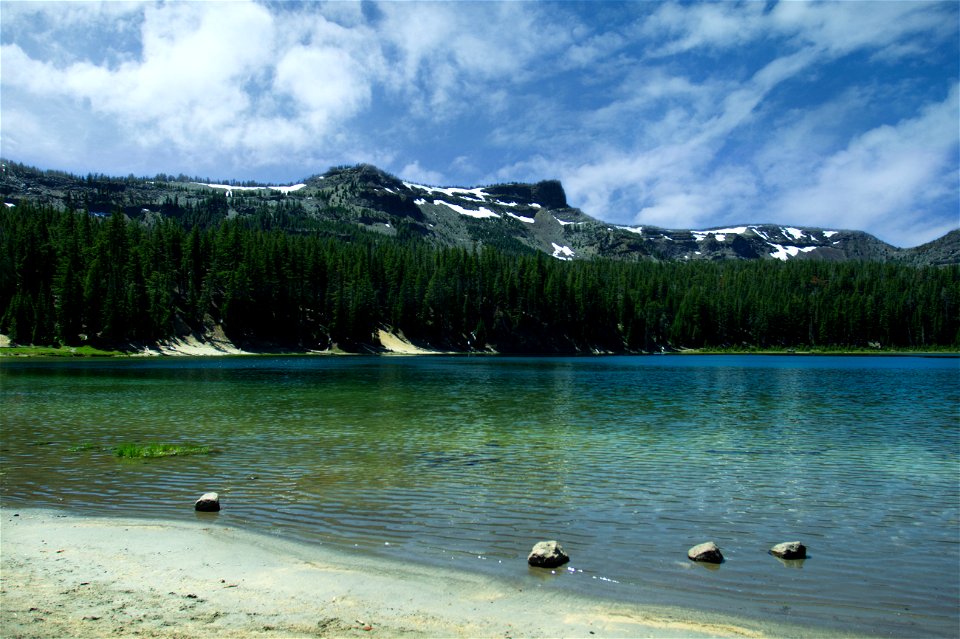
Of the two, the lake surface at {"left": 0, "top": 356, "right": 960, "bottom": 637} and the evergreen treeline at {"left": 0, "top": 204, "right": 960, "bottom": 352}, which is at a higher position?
the evergreen treeline at {"left": 0, "top": 204, "right": 960, "bottom": 352}

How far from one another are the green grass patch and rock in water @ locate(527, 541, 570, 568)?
50.0 feet

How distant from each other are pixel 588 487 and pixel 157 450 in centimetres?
1470

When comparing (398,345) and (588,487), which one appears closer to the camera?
(588,487)

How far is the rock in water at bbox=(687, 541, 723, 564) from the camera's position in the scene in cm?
1083

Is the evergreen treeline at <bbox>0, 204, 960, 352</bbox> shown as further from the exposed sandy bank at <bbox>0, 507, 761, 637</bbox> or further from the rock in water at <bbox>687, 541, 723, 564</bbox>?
the rock in water at <bbox>687, 541, 723, 564</bbox>

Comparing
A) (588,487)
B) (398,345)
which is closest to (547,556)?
(588,487)

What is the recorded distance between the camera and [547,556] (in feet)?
34.7

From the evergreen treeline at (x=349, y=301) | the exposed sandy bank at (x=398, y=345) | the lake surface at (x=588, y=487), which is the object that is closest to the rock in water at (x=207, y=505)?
the lake surface at (x=588, y=487)

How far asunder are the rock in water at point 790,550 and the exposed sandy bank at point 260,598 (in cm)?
333

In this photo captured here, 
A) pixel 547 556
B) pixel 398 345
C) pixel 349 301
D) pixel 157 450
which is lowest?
pixel 157 450

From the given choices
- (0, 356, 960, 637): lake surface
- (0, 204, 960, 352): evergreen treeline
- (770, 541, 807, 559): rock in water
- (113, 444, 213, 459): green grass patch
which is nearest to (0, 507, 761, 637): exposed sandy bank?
(0, 356, 960, 637): lake surface

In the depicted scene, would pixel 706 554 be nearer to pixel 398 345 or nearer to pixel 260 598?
pixel 260 598

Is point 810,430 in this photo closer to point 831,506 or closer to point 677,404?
point 677,404

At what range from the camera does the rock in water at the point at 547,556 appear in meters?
10.5
